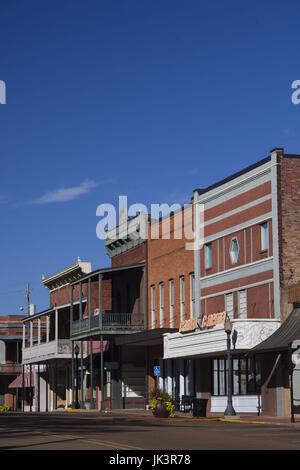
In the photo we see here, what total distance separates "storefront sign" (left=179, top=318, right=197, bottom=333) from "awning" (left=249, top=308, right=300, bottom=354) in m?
7.12

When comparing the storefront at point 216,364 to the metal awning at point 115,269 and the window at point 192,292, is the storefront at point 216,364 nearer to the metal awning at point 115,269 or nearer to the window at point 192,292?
the window at point 192,292

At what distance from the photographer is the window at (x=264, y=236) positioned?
4072cm

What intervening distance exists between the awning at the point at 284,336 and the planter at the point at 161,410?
4340 mm

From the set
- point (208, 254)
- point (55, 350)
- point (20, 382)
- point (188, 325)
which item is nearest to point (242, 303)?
point (188, 325)

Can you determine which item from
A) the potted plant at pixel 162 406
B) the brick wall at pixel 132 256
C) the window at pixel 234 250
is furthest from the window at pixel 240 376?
the brick wall at pixel 132 256

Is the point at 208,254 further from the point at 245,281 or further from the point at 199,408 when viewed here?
the point at 199,408

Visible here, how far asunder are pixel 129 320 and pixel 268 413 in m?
18.4

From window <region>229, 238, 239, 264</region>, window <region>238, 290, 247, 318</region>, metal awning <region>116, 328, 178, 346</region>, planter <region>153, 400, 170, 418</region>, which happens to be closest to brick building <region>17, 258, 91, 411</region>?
metal awning <region>116, 328, 178, 346</region>

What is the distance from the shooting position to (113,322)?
5600 cm

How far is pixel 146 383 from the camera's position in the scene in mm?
55406

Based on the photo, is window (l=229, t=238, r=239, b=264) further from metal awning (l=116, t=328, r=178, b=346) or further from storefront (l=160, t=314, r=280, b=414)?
metal awning (l=116, t=328, r=178, b=346)

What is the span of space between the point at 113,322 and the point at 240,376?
49.4ft

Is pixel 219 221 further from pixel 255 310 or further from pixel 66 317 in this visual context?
pixel 66 317

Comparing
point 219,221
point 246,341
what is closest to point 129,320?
point 219,221
